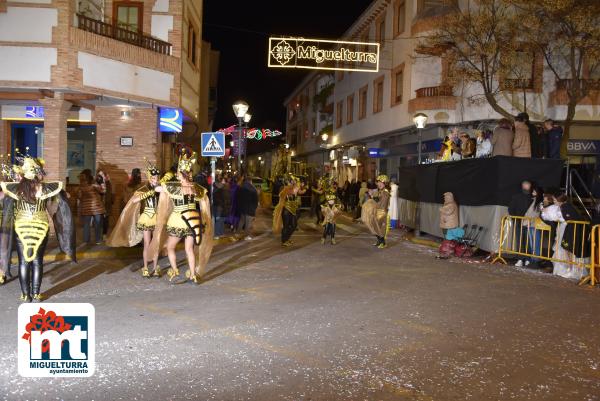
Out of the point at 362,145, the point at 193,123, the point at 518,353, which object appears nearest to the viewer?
the point at 518,353

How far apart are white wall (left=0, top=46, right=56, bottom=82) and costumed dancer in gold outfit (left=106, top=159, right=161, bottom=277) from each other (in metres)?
5.84

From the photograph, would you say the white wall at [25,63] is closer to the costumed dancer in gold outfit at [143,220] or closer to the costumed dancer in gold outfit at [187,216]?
the costumed dancer in gold outfit at [143,220]

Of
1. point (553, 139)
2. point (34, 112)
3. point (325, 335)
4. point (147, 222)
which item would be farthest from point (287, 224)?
point (34, 112)

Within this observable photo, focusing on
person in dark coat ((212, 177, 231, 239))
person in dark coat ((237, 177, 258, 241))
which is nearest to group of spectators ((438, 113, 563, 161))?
person in dark coat ((237, 177, 258, 241))

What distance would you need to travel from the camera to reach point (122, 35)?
52.2ft

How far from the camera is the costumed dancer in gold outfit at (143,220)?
9.38 metres

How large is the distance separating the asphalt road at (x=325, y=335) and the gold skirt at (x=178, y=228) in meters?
0.81

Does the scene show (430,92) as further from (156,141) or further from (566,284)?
(566,284)

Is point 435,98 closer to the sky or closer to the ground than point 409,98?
closer to the ground

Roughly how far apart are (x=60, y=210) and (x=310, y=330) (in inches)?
160

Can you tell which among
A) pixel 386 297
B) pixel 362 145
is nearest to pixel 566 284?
pixel 386 297

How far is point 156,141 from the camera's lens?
55.6 feet

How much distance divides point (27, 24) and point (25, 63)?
980 millimetres

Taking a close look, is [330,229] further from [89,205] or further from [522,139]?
[89,205]
